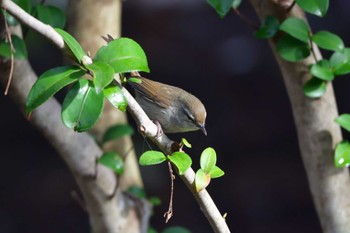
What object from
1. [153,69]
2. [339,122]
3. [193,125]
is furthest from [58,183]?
[339,122]

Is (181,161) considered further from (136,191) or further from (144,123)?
(136,191)

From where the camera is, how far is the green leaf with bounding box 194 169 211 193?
1.95 m

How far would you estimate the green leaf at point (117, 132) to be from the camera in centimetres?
326

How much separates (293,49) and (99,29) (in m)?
1.09

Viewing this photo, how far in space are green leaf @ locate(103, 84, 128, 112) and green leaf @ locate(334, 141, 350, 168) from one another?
1203mm

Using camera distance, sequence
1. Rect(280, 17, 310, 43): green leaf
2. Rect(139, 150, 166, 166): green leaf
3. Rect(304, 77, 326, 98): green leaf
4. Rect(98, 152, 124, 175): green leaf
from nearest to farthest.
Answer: Rect(139, 150, 166, 166): green leaf
Rect(280, 17, 310, 43): green leaf
Rect(304, 77, 326, 98): green leaf
Rect(98, 152, 124, 175): green leaf

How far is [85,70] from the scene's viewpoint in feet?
6.24

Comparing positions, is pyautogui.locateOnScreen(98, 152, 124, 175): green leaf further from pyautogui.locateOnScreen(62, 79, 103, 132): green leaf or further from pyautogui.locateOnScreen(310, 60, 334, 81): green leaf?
pyautogui.locateOnScreen(62, 79, 103, 132): green leaf

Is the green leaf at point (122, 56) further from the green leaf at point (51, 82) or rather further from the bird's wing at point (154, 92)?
the bird's wing at point (154, 92)

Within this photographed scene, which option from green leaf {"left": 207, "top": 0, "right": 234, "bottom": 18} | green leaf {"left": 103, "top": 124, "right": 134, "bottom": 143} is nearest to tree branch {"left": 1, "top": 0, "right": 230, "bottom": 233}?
green leaf {"left": 207, "top": 0, "right": 234, "bottom": 18}

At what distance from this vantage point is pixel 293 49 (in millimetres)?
2738

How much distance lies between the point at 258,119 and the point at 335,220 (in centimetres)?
304

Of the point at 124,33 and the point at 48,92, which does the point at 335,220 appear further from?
the point at 124,33

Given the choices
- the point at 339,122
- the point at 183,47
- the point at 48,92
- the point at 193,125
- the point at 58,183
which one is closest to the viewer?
the point at 48,92
